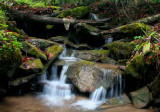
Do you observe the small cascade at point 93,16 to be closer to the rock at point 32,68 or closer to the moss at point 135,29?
the moss at point 135,29

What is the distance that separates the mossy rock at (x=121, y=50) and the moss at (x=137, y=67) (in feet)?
6.12

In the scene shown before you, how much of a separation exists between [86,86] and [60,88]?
1059mm

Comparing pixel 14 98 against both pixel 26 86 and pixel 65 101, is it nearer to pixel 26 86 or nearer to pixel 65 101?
pixel 26 86

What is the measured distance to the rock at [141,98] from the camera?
4161mm

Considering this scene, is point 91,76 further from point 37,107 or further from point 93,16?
point 93,16

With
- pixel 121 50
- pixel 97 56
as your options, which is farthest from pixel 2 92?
pixel 121 50

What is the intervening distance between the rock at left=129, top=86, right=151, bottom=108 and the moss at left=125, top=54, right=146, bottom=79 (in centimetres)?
50

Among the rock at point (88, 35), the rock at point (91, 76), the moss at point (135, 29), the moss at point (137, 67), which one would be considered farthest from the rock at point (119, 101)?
the rock at point (88, 35)

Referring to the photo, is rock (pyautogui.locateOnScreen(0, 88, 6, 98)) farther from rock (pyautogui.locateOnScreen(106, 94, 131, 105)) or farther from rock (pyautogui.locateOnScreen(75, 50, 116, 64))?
rock (pyautogui.locateOnScreen(75, 50, 116, 64))

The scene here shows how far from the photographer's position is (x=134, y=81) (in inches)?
195

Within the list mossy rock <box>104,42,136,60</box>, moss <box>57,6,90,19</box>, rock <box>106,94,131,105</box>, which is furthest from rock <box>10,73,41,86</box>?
Answer: moss <box>57,6,90,19</box>

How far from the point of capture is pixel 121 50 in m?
6.86

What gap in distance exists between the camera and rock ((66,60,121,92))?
16.6 feet

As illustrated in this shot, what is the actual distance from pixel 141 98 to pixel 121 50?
10.00 feet
